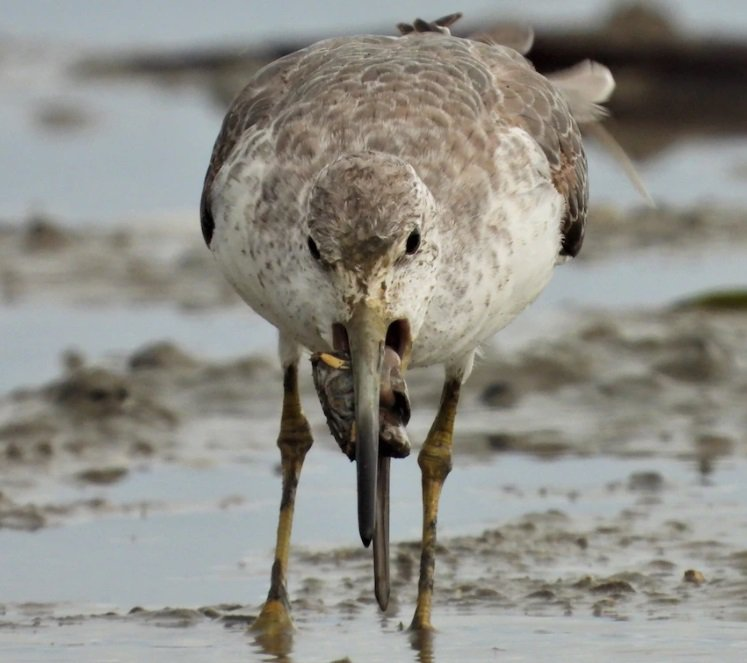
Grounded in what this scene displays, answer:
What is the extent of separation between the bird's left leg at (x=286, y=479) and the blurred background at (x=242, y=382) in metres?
0.17

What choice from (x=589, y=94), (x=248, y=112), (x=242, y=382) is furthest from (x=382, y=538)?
(x=242, y=382)

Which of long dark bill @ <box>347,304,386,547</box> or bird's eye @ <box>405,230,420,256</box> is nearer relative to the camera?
long dark bill @ <box>347,304,386,547</box>

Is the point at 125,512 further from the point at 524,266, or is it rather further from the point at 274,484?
the point at 524,266

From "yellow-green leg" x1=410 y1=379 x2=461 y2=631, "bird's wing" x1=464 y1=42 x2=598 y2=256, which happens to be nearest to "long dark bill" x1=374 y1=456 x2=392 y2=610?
→ "yellow-green leg" x1=410 y1=379 x2=461 y2=631

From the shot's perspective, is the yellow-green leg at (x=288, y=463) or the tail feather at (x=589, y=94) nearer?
the yellow-green leg at (x=288, y=463)

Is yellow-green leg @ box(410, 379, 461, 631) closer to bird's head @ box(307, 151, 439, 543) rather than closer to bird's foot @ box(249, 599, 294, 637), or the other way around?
bird's foot @ box(249, 599, 294, 637)

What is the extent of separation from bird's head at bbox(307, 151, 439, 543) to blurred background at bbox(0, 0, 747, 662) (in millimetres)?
1173

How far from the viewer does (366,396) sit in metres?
5.81

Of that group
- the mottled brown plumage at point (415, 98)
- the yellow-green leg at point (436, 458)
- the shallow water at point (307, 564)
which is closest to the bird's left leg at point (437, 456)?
the yellow-green leg at point (436, 458)

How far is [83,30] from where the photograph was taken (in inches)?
933

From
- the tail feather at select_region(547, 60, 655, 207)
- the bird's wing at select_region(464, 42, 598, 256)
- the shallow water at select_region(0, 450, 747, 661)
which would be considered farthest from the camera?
the tail feather at select_region(547, 60, 655, 207)

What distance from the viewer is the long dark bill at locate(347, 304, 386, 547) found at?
580cm

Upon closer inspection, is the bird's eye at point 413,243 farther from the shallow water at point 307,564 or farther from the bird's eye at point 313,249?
the shallow water at point 307,564

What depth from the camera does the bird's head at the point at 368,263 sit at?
229 inches
